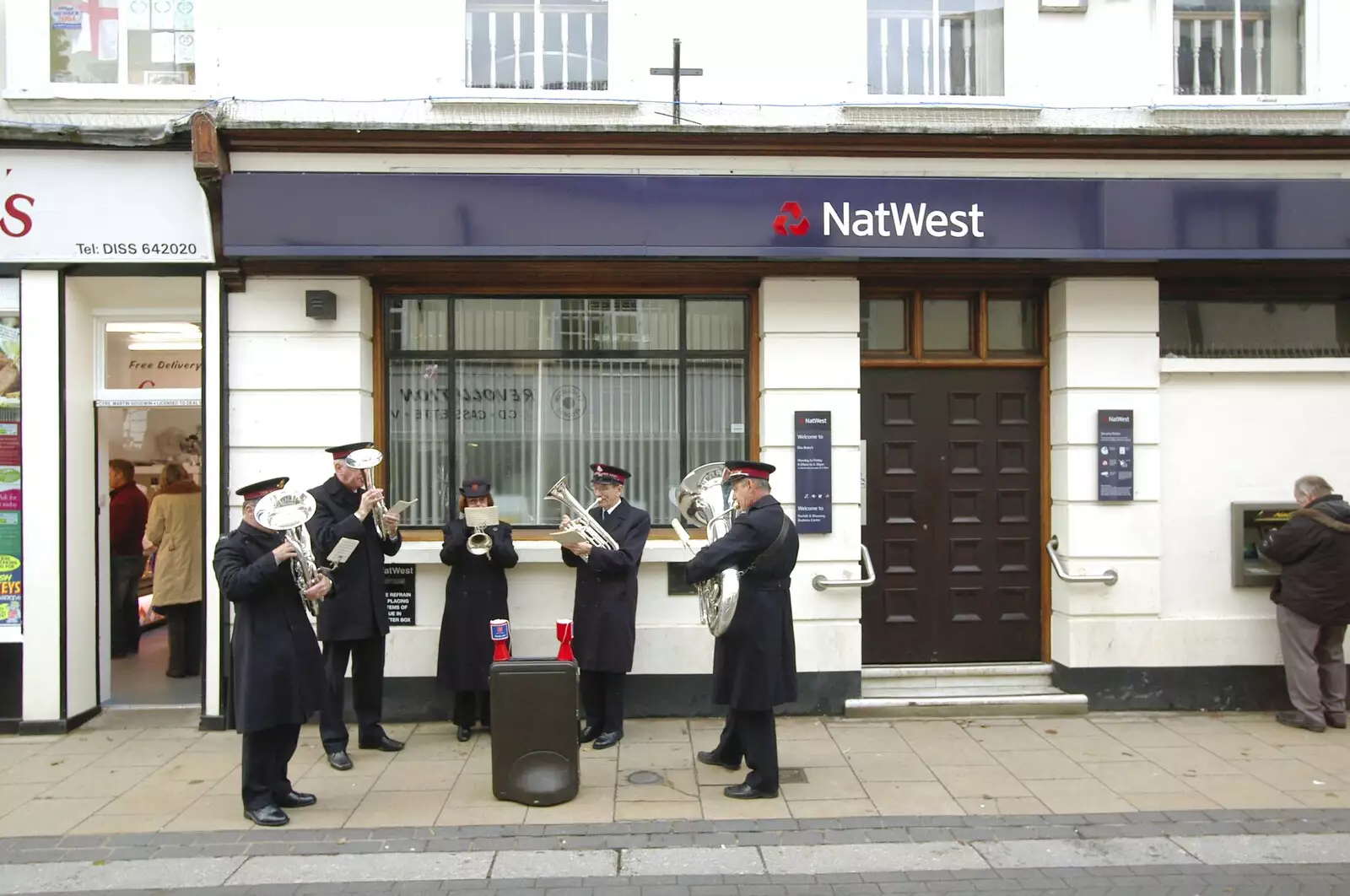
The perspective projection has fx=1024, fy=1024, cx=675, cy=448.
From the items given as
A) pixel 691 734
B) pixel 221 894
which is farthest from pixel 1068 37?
pixel 221 894

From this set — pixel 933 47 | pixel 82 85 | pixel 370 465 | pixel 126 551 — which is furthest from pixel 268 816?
pixel 933 47

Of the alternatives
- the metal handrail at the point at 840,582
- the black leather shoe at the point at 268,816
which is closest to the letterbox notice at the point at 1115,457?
the metal handrail at the point at 840,582

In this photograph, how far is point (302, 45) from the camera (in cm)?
752

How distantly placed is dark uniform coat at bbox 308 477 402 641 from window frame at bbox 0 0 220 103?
3.23m

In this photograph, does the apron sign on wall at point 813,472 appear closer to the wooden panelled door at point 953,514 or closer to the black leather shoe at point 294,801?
the wooden panelled door at point 953,514

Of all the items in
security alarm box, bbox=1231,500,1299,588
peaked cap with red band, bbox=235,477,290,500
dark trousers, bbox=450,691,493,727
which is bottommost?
dark trousers, bbox=450,691,493,727

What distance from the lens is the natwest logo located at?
7.35 m

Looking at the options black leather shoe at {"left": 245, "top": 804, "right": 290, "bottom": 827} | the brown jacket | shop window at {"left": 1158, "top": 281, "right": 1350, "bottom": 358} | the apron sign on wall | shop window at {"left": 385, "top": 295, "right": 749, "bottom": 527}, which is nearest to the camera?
black leather shoe at {"left": 245, "top": 804, "right": 290, "bottom": 827}

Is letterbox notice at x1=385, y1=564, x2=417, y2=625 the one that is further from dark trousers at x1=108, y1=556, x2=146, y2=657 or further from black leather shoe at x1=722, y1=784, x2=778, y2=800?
dark trousers at x1=108, y1=556, x2=146, y2=657

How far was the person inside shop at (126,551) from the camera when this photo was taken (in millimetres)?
9422

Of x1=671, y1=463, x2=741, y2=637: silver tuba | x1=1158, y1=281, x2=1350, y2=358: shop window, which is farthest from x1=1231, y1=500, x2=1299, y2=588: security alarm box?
x1=671, y1=463, x2=741, y2=637: silver tuba

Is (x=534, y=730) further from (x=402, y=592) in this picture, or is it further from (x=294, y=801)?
(x=402, y=592)

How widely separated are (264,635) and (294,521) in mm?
653

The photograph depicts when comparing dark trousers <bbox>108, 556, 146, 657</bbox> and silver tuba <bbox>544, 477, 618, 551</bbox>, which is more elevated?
silver tuba <bbox>544, 477, 618, 551</bbox>
